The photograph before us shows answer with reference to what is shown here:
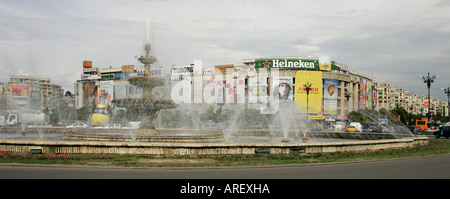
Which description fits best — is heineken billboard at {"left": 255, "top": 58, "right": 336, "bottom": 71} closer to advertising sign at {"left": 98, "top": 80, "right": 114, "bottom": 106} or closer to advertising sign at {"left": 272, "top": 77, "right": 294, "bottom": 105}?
advertising sign at {"left": 272, "top": 77, "right": 294, "bottom": 105}

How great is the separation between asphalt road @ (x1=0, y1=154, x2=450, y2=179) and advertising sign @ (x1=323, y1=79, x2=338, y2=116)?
88.4 meters

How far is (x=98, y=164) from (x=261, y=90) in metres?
87.8

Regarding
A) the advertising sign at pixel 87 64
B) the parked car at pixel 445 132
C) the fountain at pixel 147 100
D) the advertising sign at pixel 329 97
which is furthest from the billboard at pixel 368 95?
the fountain at pixel 147 100

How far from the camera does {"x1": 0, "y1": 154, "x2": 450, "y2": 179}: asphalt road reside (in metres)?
12.2

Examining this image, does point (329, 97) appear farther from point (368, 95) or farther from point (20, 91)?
point (20, 91)

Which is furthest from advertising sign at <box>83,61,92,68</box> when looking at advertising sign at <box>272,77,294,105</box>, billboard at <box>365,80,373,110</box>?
billboard at <box>365,80,373,110</box>

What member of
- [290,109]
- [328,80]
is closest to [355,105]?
[328,80]

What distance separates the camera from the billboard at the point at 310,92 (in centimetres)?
9912

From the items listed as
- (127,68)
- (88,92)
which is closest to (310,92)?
(127,68)

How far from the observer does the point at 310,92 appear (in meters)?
99.2

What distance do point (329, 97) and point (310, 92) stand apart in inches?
266

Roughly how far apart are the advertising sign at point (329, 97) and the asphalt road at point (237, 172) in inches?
3481

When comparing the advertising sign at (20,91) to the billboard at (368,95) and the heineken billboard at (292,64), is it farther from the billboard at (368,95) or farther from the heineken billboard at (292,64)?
the billboard at (368,95)
